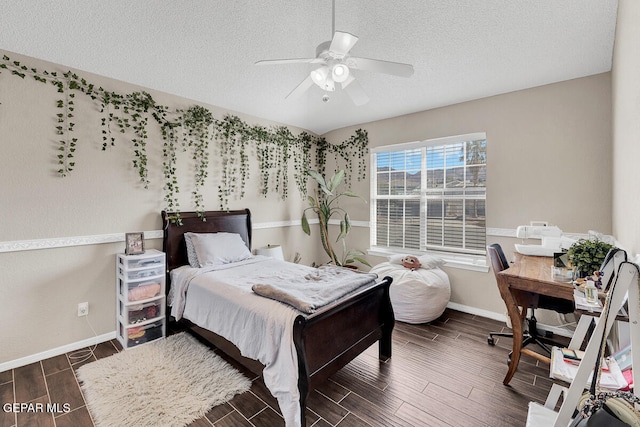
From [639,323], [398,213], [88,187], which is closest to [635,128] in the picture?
[639,323]

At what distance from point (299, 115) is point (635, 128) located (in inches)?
139

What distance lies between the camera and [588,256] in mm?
1764

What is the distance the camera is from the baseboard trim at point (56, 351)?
7.89ft

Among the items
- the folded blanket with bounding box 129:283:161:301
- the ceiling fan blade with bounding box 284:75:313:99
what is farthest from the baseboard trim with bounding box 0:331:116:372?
the ceiling fan blade with bounding box 284:75:313:99

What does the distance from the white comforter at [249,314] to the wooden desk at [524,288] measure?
61.5 inches

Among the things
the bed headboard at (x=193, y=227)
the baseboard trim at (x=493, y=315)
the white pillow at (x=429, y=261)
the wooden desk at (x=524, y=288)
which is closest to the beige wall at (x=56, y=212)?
the bed headboard at (x=193, y=227)

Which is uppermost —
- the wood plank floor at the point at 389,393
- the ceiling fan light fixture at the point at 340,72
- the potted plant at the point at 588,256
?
the ceiling fan light fixture at the point at 340,72

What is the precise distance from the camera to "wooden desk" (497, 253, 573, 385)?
1.85 meters

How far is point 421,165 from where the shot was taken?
4094 millimetres

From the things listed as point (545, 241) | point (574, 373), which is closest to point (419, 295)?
point (545, 241)

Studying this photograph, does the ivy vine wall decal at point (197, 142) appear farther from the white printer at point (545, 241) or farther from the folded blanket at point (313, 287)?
the white printer at point (545, 241)

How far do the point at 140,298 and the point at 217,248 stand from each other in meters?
0.88

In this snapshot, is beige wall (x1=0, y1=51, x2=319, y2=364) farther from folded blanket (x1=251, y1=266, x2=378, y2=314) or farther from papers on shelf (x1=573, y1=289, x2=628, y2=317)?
papers on shelf (x1=573, y1=289, x2=628, y2=317)

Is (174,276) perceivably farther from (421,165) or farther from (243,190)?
(421,165)
